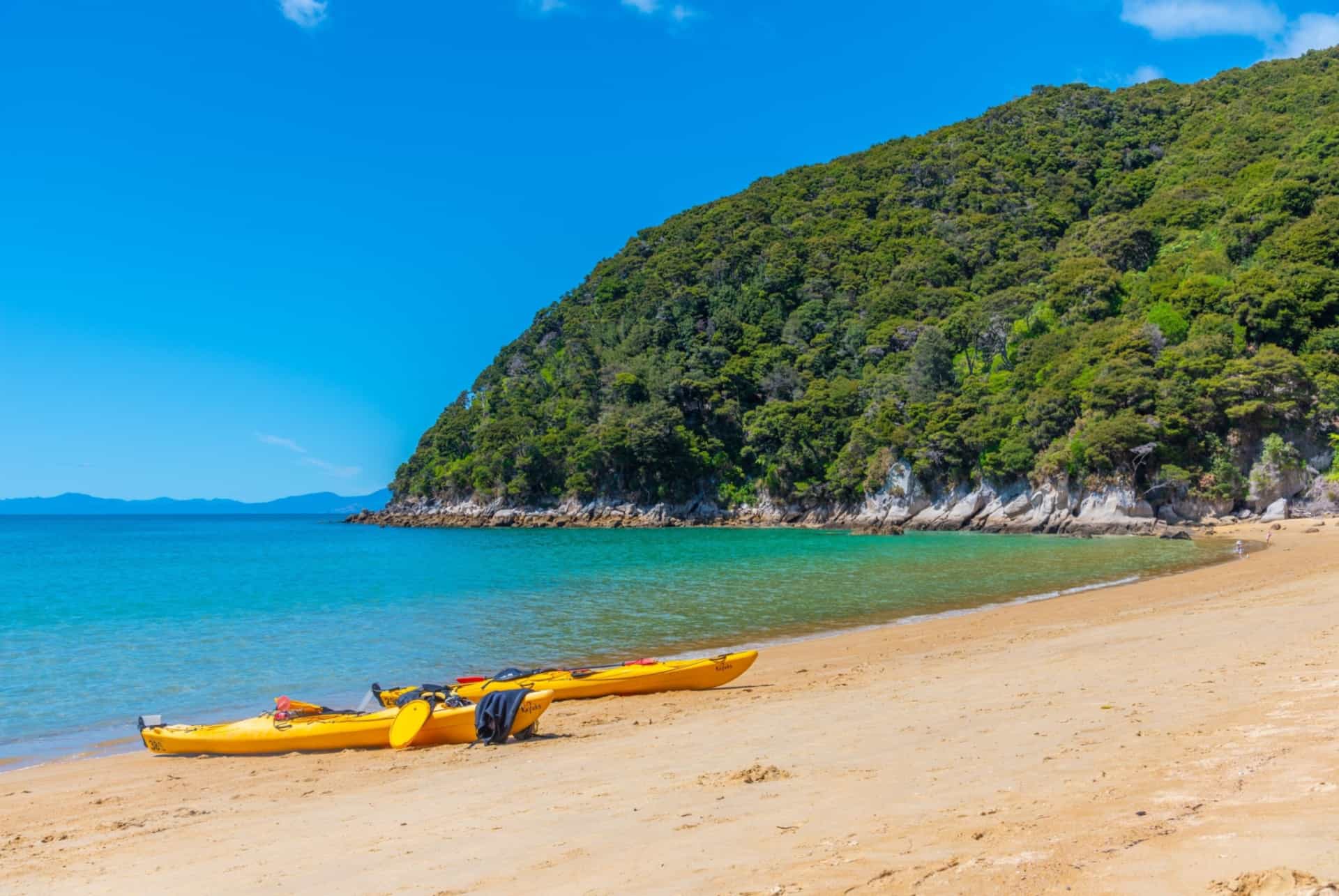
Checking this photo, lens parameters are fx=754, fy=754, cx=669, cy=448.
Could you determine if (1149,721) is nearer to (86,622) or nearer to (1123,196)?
(86,622)

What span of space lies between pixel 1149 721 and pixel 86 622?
2270 cm

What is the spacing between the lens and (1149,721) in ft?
19.8

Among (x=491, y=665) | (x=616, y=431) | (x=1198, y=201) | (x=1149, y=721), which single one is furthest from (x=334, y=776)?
(x=1198, y=201)

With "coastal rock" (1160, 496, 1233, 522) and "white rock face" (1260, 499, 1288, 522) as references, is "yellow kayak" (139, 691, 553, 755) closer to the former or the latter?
"white rock face" (1260, 499, 1288, 522)

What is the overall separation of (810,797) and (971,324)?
6873cm

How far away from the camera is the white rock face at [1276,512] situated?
39.3 metres

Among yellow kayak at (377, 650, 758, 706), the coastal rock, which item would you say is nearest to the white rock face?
the coastal rock

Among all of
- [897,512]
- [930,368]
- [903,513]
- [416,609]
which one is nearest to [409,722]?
[416,609]

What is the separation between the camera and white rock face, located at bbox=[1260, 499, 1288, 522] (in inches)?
1549

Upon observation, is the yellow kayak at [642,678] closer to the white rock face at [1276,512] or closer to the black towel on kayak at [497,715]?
the black towel on kayak at [497,715]

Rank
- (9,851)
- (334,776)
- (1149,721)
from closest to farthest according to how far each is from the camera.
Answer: (9,851) → (1149,721) → (334,776)

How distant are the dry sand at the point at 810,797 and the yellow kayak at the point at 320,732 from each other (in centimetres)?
20

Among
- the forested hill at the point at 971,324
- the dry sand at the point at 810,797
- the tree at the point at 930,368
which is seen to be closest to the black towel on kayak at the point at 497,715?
the dry sand at the point at 810,797

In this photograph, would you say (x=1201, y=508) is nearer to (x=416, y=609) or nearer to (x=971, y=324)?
(x=971, y=324)
